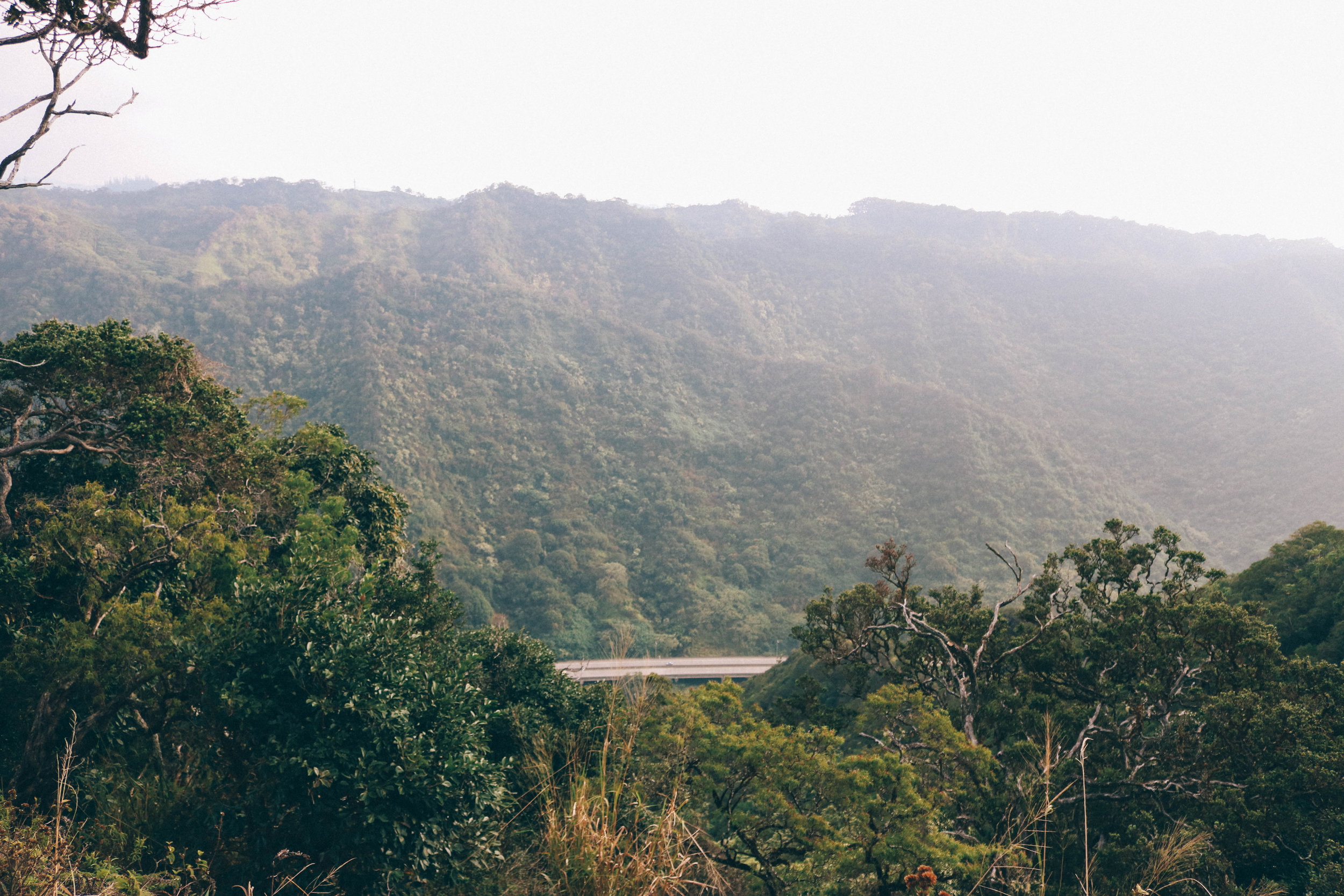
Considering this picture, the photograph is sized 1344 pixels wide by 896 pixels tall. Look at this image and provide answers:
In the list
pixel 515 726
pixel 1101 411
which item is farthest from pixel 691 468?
pixel 515 726

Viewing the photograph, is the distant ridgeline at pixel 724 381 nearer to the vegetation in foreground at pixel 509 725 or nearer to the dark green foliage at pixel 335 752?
the vegetation in foreground at pixel 509 725

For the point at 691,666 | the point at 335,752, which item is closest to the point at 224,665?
the point at 335,752

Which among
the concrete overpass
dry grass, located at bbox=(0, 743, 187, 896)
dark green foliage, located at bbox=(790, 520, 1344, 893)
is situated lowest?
the concrete overpass

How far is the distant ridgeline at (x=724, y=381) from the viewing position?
67.4 m

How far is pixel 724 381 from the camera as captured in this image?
345 feet

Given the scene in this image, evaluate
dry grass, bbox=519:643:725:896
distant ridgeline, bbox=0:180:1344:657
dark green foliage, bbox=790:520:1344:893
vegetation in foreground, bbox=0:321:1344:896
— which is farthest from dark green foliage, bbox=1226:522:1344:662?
distant ridgeline, bbox=0:180:1344:657

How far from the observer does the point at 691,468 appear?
83.2 meters

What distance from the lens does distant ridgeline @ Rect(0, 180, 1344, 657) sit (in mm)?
67375

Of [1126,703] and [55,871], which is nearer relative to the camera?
[55,871]

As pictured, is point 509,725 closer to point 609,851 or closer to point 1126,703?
point 609,851

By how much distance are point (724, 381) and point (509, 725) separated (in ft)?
306

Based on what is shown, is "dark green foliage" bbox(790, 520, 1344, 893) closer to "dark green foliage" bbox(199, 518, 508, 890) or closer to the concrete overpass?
"dark green foliage" bbox(199, 518, 508, 890)

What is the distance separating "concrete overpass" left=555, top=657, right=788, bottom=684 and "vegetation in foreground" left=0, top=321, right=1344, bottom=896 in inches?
1217

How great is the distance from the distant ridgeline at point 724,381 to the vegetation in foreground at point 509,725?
25.6m
